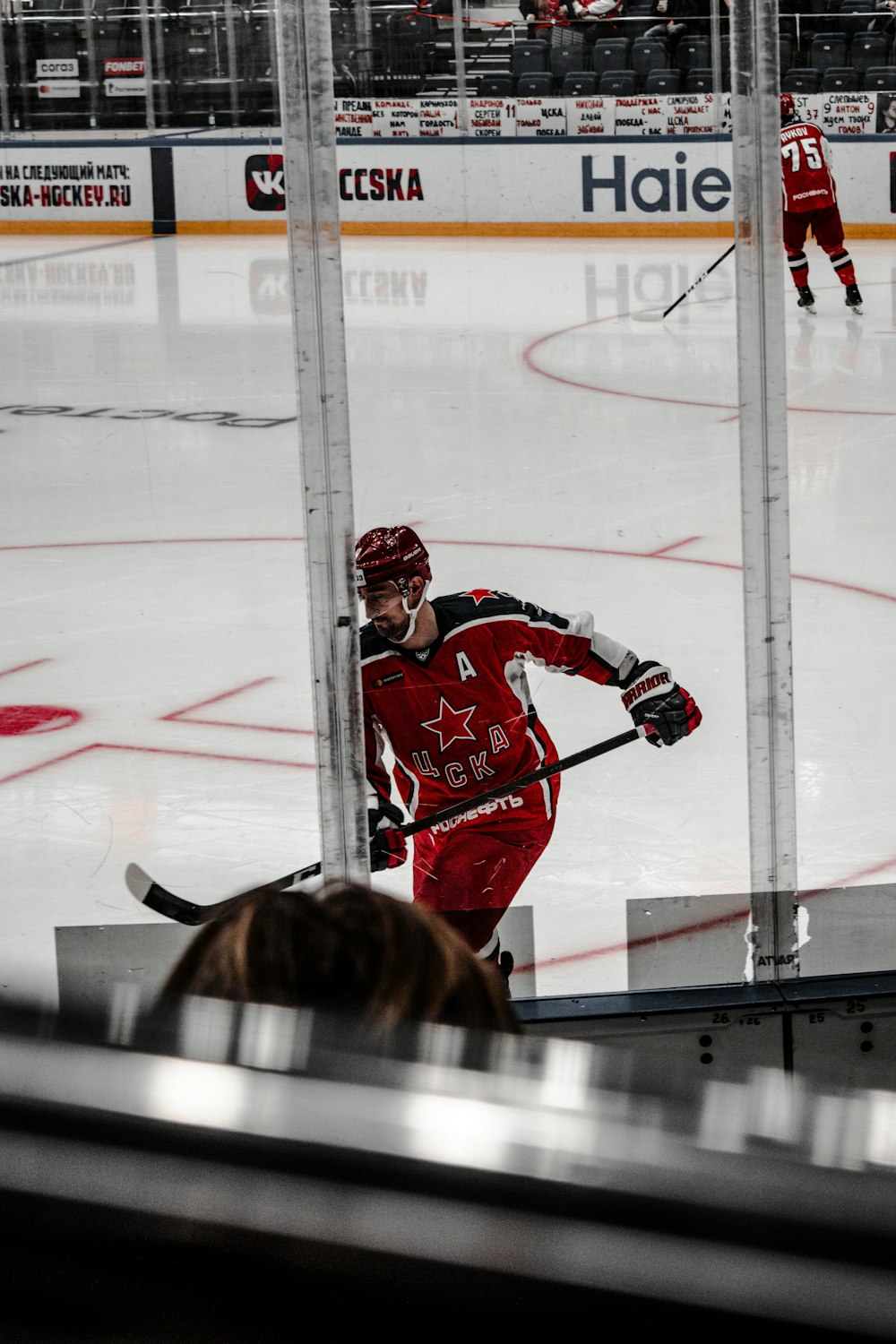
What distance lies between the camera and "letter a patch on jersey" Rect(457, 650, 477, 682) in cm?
229

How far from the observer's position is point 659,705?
2.34m

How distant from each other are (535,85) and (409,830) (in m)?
11.1

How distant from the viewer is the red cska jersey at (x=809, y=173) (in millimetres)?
8875

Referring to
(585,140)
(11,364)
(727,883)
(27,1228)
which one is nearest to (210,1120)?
(27,1228)

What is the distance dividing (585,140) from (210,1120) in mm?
12866

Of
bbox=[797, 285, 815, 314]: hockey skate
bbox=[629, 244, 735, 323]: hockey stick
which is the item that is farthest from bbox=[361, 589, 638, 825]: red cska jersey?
bbox=[629, 244, 735, 323]: hockey stick

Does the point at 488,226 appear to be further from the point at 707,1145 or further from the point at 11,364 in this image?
the point at 707,1145

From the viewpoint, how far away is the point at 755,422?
1670mm

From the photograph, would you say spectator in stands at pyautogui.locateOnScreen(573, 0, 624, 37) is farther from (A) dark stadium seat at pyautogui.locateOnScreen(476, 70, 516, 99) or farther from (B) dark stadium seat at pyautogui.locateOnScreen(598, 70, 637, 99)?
(A) dark stadium seat at pyautogui.locateOnScreen(476, 70, 516, 99)

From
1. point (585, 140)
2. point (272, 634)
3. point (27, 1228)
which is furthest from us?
point (585, 140)

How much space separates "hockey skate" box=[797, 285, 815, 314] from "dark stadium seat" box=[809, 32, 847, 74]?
9.69 ft

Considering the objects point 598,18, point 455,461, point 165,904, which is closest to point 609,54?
point 598,18

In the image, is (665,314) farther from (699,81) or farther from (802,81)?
(802,81)

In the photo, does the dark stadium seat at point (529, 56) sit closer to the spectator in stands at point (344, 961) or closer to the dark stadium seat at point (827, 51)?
the dark stadium seat at point (827, 51)
